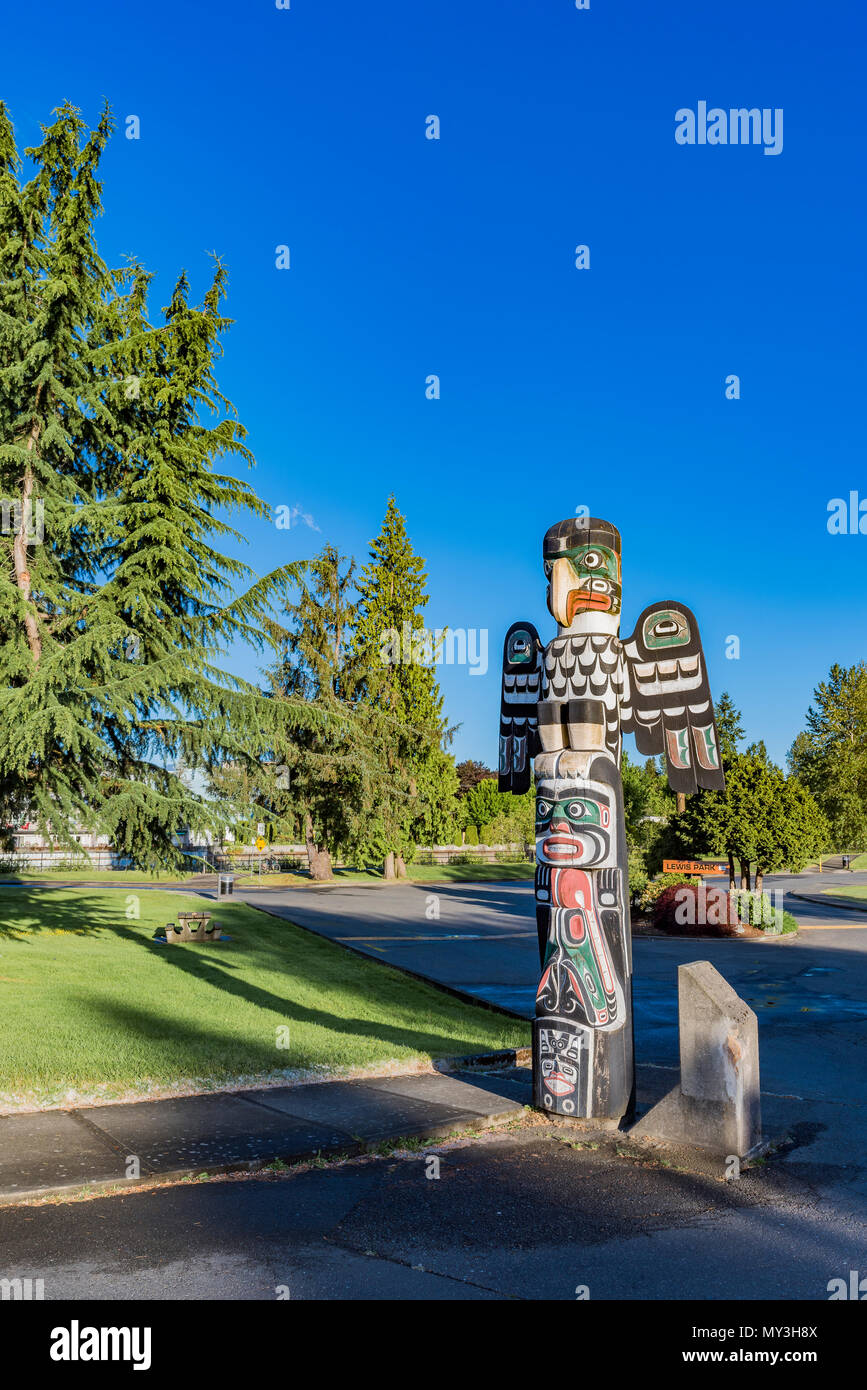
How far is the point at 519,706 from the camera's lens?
8.77m

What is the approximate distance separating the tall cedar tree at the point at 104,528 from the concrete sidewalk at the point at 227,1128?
5.93 meters

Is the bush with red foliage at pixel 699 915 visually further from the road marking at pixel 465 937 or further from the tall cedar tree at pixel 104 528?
the tall cedar tree at pixel 104 528

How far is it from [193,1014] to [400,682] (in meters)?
29.4

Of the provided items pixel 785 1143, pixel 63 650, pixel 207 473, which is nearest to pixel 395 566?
pixel 207 473

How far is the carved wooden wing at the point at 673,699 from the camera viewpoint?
7.61 metres

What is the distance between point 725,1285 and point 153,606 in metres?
11.7

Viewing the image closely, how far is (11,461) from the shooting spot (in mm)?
13562

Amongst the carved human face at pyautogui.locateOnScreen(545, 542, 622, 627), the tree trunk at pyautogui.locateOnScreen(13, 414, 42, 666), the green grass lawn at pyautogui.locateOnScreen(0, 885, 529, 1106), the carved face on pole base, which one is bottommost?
the green grass lawn at pyautogui.locateOnScreen(0, 885, 529, 1106)

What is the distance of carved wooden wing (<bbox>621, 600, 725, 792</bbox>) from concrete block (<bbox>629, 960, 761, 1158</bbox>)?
1642mm

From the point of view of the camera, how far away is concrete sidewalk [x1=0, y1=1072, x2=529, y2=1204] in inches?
232

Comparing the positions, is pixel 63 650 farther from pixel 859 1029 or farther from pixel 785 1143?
pixel 859 1029

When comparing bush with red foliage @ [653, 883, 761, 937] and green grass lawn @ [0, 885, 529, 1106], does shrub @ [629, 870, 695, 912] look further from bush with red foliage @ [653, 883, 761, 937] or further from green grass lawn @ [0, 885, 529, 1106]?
green grass lawn @ [0, 885, 529, 1106]

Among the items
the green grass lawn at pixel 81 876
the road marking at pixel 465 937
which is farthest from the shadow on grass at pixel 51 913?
the green grass lawn at pixel 81 876

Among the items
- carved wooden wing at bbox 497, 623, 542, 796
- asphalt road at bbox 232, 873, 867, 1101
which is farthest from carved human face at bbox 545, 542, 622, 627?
asphalt road at bbox 232, 873, 867, 1101
